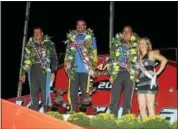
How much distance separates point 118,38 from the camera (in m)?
6.37

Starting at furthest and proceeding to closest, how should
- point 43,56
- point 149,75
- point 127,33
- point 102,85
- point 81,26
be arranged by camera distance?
point 102,85
point 43,56
point 81,26
point 127,33
point 149,75

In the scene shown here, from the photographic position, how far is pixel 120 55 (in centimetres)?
631

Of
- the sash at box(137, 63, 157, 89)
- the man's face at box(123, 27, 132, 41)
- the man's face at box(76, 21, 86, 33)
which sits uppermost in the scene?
the man's face at box(76, 21, 86, 33)

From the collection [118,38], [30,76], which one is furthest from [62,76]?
[118,38]

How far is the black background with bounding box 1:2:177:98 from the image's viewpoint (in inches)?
277

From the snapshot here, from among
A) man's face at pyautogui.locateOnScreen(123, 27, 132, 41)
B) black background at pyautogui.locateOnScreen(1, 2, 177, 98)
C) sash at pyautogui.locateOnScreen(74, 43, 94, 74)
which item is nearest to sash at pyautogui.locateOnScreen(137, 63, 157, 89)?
man's face at pyautogui.locateOnScreen(123, 27, 132, 41)

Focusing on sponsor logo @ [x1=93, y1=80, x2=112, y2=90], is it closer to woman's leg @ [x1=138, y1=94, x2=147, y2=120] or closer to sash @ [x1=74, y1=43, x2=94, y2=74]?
sash @ [x1=74, y1=43, x2=94, y2=74]

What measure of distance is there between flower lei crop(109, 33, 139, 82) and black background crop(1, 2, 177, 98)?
0.86m

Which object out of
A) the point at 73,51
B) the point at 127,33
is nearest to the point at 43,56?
the point at 73,51

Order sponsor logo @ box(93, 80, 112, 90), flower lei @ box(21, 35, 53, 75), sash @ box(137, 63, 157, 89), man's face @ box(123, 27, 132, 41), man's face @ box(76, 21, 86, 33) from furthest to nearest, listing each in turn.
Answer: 1. sponsor logo @ box(93, 80, 112, 90)
2. flower lei @ box(21, 35, 53, 75)
3. man's face @ box(76, 21, 86, 33)
4. man's face @ box(123, 27, 132, 41)
5. sash @ box(137, 63, 157, 89)

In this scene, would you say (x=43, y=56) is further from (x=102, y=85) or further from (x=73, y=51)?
(x=102, y=85)

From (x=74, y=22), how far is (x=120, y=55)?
1.98 metres

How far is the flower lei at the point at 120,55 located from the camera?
6247 mm

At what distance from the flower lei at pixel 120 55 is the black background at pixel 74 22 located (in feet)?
2.83
